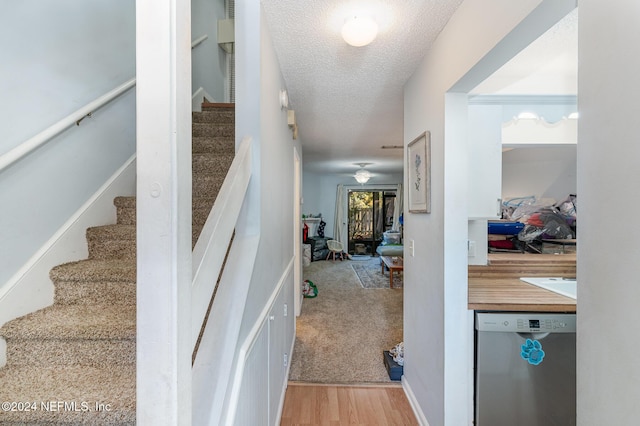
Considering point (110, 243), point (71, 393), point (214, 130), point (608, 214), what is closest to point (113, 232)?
point (110, 243)

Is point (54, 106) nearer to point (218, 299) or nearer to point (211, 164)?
point (211, 164)

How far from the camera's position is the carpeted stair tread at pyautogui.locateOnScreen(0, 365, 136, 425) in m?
0.79

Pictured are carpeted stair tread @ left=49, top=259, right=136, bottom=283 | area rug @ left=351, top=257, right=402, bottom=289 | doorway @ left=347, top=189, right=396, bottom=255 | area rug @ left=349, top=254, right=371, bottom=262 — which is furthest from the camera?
doorway @ left=347, top=189, right=396, bottom=255

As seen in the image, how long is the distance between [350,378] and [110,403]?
1844mm

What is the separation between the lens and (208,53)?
120 inches

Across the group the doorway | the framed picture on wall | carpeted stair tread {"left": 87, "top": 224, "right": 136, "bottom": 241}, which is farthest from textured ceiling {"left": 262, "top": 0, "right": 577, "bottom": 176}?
the doorway

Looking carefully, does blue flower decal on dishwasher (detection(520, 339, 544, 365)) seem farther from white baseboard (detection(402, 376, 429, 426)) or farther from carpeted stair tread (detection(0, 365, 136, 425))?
carpeted stair tread (detection(0, 365, 136, 425))

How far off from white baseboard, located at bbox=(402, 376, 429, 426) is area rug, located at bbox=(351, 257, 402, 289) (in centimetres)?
268

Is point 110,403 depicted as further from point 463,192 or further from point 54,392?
point 463,192

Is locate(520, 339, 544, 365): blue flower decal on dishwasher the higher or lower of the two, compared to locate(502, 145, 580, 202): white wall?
lower

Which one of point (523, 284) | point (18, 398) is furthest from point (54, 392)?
point (523, 284)

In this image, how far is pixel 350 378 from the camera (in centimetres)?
222

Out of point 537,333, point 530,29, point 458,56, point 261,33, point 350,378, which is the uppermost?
point 261,33

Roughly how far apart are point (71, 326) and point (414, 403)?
2.02 metres
